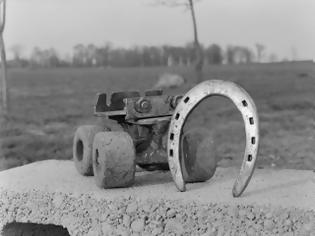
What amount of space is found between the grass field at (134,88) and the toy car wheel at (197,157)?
2070 mm

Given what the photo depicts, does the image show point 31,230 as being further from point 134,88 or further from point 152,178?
point 134,88

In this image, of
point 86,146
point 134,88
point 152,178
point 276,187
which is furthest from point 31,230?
point 134,88

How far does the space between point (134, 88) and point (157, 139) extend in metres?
2.39

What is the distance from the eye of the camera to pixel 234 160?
194 inches

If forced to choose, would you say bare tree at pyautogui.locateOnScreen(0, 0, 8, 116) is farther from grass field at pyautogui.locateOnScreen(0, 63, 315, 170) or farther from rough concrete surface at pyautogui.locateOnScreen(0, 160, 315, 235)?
rough concrete surface at pyautogui.locateOnScreen(0, 160, 315, 235)

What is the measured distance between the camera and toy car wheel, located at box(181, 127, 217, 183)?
122 inches

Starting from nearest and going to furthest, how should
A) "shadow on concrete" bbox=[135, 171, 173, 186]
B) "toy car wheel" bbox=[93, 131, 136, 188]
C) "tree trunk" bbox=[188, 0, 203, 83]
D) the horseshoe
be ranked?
the horseshoe, "toy car wheel" bbox=[93, 131, 136, 188], "shadow on concrete" bbox=[135, 171, 173, 186], "tree trunk" bbox=[188, 0, 203, 83]

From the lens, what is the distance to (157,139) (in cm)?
320

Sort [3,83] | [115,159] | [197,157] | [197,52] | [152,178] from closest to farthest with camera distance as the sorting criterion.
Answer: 1. [115,159]
2. [197,157]
3. [152,178]
4. [197,52]
5. [3,83]

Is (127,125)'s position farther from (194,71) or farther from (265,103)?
(265,103)

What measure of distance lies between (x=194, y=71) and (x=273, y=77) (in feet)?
2.49

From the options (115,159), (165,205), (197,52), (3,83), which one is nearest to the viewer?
(165,205)

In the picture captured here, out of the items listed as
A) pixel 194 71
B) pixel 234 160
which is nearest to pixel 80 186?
pixel 234 160

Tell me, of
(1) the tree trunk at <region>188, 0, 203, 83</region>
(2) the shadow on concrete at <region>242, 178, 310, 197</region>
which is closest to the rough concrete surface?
(2) the shadow on concrete at <region>242, 178, 310, 197</region>
